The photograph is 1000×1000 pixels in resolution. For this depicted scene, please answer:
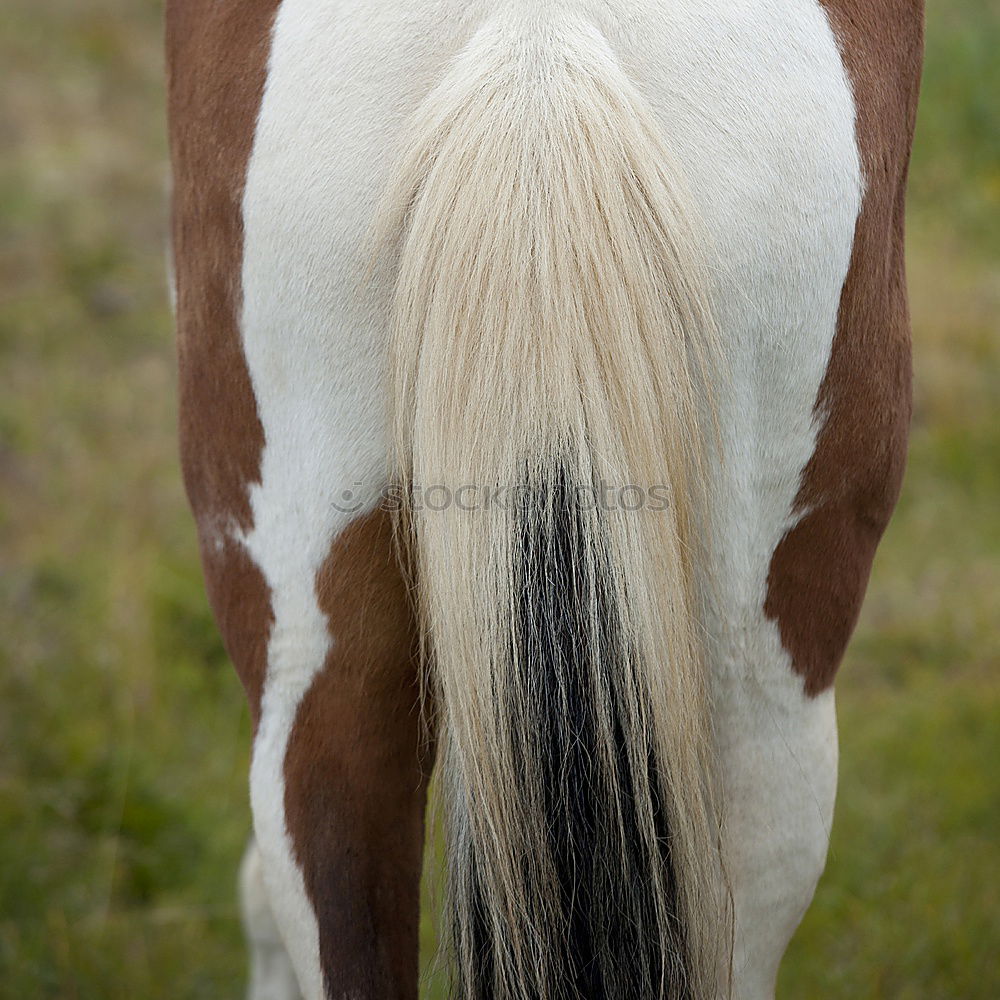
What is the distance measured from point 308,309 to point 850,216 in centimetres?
53

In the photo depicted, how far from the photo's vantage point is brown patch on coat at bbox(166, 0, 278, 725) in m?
1.11

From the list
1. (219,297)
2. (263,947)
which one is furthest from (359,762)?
(263,947)

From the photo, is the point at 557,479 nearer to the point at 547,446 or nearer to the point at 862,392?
the point at 547,446

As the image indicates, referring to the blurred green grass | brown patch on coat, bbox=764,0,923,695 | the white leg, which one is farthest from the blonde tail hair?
the blurred green grass

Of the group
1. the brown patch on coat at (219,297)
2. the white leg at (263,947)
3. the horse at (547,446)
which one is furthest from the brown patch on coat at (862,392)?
the white leg at (263,947)

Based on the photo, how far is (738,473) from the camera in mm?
1072

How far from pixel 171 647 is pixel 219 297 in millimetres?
2017

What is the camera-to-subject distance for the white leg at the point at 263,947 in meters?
1.91

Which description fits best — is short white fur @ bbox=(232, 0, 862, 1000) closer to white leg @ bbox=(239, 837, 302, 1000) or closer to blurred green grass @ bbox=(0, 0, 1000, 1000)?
white leg @ bbox=(239, 837, 302, 1000)

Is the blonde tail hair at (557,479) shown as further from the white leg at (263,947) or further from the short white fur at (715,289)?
the white leg at (263,947)

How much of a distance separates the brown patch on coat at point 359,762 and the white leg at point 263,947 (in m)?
0.80

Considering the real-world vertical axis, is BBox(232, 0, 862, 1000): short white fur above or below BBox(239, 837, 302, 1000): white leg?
above

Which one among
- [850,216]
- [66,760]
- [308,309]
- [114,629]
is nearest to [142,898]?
[66,760]

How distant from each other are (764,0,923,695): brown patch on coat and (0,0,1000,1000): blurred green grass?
1.25m
